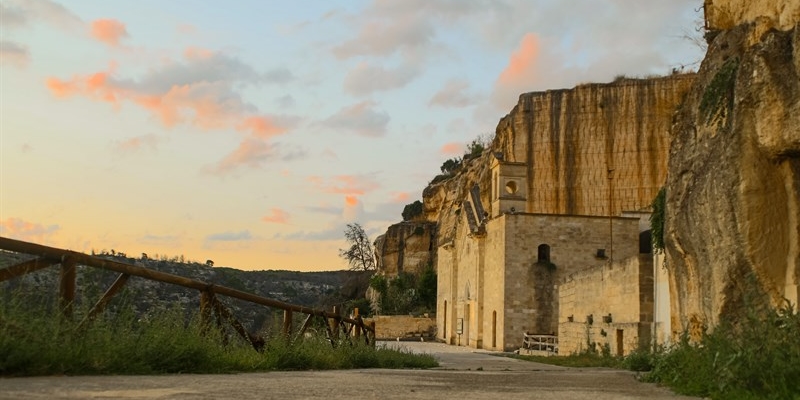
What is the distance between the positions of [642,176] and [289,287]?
134 ft

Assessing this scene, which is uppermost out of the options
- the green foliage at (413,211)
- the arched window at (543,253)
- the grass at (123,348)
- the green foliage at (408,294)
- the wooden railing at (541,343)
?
the green foliage at (413,211)

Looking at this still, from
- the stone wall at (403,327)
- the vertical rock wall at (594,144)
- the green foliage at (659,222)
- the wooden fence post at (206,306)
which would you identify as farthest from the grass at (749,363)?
the vertical rock wall at (594,144)

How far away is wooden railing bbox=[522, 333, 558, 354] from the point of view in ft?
91.0

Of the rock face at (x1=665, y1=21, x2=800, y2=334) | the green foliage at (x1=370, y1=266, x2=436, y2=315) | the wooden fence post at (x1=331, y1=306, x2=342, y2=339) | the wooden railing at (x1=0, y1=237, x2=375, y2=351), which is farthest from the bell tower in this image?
the wooden railing at (x1=0, y1=237, x2=375, y2=351)

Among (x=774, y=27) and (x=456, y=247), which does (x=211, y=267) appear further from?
(x=774, y=27)

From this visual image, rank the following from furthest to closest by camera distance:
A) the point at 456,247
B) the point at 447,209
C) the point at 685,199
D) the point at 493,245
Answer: the point at 447,209, the point at 456,247, the point at 493,245, the point at 685,199

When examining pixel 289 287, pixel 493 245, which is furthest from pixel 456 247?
pixel 289 287

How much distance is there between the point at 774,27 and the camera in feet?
36.7

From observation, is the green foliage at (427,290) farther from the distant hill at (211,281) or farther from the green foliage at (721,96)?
the green foliage at (721,96)

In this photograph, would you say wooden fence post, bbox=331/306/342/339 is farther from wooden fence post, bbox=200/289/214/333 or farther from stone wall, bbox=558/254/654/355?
stone wall, bbox=558/254/654/355

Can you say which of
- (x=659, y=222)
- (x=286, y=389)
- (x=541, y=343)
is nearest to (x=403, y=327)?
(x=541, y=343)

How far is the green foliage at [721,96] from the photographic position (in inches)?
452

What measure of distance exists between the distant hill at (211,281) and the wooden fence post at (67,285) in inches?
3.4

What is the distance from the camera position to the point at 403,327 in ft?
158
